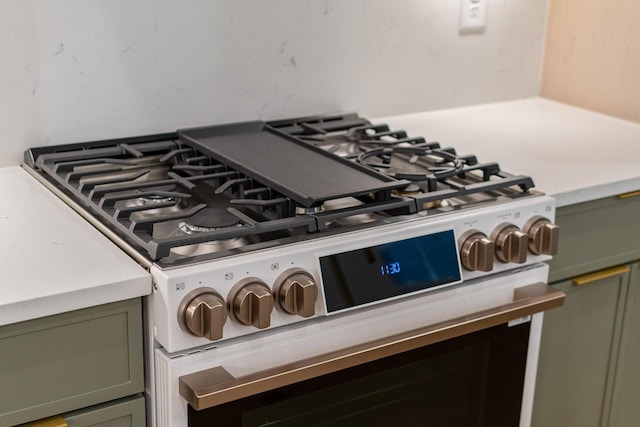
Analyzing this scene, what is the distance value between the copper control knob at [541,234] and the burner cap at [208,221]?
50cm

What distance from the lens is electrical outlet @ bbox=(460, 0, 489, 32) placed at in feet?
6.84

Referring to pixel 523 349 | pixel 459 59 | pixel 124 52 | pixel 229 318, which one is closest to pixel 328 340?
pixel 229 318

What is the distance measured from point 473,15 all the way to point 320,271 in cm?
106

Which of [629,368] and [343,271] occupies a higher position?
[343,271]

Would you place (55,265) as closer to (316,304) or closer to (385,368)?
(316,304)

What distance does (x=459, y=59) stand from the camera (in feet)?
7.00

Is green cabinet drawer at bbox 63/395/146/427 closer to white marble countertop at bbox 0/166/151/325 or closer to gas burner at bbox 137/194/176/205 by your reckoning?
white marble countertop at bbox 0/166/151/325

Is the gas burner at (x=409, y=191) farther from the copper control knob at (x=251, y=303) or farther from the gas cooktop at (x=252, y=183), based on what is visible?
the copper control knob at (x=251, y=303)

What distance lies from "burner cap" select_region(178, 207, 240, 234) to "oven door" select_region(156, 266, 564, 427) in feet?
0.59

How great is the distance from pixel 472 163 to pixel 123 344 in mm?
723

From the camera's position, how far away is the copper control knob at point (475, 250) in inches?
A: 55.2

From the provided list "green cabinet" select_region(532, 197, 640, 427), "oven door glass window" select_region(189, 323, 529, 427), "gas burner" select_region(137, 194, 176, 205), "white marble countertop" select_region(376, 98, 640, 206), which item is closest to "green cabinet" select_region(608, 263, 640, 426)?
"green cabinet" select_region(532, 197, 640, 427)

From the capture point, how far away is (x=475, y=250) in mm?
1401

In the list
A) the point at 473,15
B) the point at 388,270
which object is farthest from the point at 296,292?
the point at 473,15
